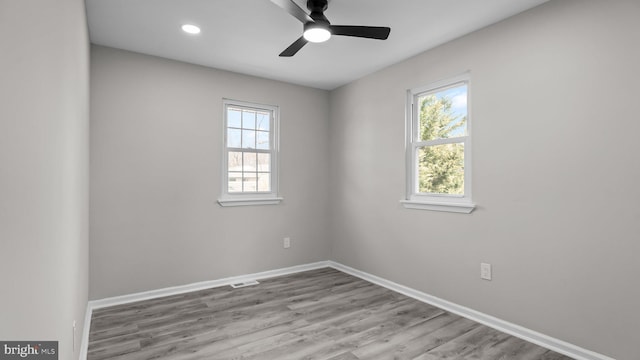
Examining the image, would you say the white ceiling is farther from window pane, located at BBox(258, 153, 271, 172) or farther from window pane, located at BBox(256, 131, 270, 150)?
window pane, located at BBox(258, 153, 271, 172)

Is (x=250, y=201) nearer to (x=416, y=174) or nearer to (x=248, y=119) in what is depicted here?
(x=248, y=119)

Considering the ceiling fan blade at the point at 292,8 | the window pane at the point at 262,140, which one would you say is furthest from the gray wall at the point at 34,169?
the window pane at the point at 262,140

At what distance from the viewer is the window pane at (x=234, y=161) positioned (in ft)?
13.4

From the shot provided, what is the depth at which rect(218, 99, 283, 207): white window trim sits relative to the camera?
3975 millimetres

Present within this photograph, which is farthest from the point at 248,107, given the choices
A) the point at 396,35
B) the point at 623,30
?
the point at 623,30

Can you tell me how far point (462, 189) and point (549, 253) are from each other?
0.89 meters

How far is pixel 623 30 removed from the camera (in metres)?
2.15

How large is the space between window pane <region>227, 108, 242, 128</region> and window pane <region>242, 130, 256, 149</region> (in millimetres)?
125

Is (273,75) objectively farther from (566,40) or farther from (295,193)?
(566,40)

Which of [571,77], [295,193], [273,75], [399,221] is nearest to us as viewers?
[571,77]

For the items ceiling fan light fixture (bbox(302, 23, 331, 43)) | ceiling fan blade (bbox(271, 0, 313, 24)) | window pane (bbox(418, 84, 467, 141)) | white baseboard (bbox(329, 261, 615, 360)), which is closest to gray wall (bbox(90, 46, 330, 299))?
white baseboard (bbox(329, 261, 615, 360))

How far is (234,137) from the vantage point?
4102 millimetres

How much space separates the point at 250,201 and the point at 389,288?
1998mm

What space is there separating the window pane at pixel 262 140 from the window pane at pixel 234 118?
0.28 meters
